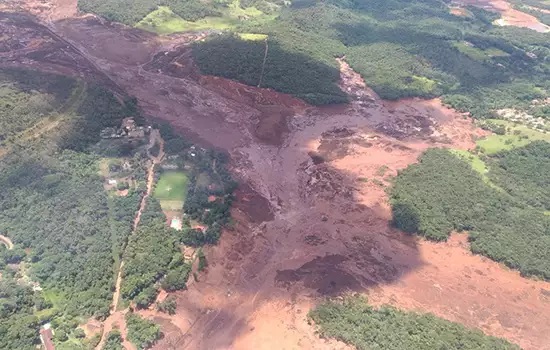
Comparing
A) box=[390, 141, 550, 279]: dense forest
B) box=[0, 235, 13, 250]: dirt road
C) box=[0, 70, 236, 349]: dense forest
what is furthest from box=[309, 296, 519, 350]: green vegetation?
box=[0, 235, 13, 250]: dirt road

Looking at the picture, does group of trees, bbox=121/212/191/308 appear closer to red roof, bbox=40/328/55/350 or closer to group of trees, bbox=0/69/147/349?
group of trees, bbox=0/69/147/349

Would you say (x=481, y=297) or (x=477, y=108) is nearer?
(x=481, y=297)

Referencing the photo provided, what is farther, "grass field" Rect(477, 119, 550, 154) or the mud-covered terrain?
"grass field" Rect(477, 119, 550, 154)

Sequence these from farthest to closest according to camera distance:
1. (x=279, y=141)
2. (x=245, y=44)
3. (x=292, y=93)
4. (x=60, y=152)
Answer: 1. (x=245, y=44)
2. (x=292, y=93)
3. (x=279, y=141)
4. (x=60, y=152)

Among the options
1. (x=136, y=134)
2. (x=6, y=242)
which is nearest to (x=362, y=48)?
(x=136, y=134)

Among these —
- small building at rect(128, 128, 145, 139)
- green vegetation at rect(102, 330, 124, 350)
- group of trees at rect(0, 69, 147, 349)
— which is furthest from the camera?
small building at rect(128, 128, 145, 139)

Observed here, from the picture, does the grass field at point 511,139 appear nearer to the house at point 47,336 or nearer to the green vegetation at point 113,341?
the green vegetation at point 113,341

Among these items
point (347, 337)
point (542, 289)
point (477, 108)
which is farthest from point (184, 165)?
→ point (477, 108)

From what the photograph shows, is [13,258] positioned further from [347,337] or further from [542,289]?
[542,289]
